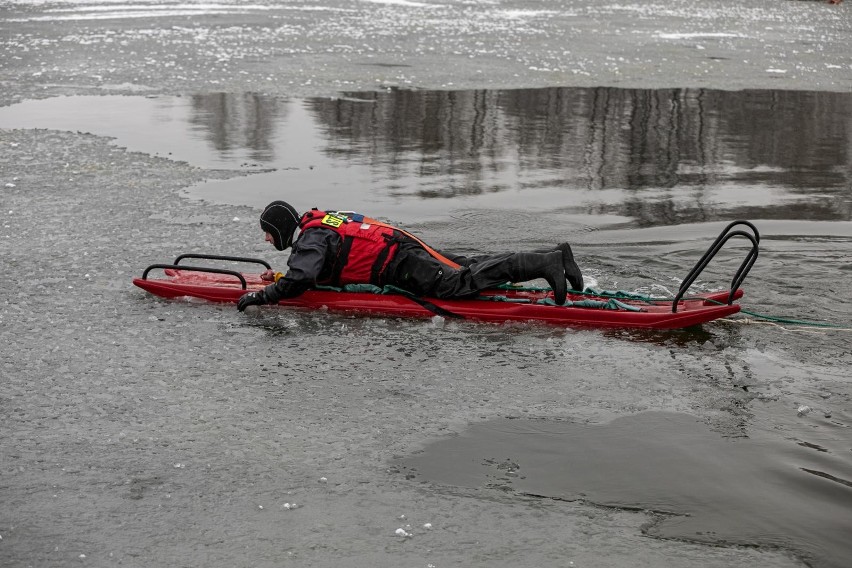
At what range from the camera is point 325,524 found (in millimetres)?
5320

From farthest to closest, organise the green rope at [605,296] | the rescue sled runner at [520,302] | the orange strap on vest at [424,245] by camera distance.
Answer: the orange strap on vest at [424,245], the green rope at [605,296], the rescue sled runner at [520,302]

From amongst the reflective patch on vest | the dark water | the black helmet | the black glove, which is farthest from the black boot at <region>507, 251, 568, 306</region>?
the black glove

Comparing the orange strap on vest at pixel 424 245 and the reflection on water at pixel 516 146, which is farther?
the reflection on water at pixel 516 146

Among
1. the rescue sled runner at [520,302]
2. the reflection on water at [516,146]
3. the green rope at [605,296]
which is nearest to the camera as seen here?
the rescue sled runner at [520,302]

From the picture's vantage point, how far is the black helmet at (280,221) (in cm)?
799

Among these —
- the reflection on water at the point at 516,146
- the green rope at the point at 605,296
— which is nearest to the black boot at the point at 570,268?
the green rope at the point at 605,296

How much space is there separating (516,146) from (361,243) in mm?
6446

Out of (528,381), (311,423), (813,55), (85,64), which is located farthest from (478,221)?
(813,55)

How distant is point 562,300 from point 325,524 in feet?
9.90

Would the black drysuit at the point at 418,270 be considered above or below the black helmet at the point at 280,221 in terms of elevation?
below

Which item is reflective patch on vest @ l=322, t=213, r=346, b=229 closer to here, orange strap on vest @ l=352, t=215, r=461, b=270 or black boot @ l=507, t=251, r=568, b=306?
orange strap on vest @ l=352, t=215, r=461, b=270

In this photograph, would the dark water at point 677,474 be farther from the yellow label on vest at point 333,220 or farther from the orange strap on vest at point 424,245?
the yellow label on vest at point 333,220

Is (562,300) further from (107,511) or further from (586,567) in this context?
(107,511)

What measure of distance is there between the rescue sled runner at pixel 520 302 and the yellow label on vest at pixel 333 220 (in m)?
0.50
